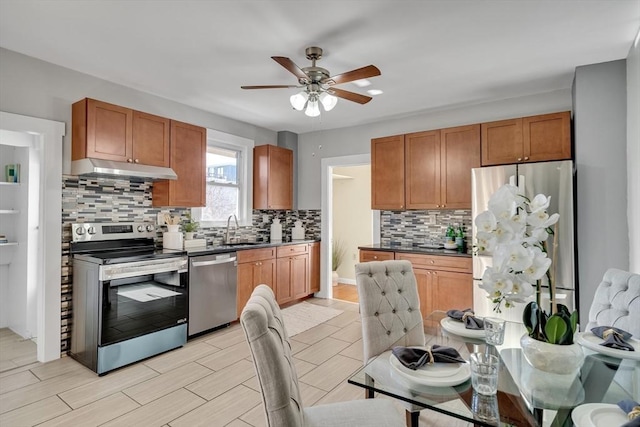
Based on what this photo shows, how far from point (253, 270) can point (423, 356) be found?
316 centimetres

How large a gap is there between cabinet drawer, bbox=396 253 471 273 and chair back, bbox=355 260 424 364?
173 cm

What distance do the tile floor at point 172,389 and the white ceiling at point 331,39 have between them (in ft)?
8.93

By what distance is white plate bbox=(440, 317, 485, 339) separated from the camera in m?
1.74

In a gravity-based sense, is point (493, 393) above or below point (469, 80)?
below

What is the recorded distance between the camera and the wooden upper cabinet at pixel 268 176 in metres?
5.09

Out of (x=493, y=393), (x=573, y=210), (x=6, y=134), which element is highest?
(x=6, y=134)

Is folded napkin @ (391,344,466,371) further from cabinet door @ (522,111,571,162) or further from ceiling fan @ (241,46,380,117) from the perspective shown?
cabinet door @ (522,111,571,162)

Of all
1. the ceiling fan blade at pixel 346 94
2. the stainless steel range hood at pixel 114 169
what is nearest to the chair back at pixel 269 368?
the ceiling fan blade at pixel 346 94

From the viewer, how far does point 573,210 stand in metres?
3.11

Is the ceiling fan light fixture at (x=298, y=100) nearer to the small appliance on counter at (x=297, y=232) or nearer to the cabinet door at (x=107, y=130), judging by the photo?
the cabinet door at (x=107, y=130)

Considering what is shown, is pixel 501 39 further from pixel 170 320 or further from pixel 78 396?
pixel 78 396

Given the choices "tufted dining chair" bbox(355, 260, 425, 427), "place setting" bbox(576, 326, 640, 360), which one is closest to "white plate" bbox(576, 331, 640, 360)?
"place setting" bbox(576, 326, 640, 360)

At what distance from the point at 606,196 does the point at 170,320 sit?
14.0 feet

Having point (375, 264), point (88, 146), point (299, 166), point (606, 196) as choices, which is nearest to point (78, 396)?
point (88, 146)
